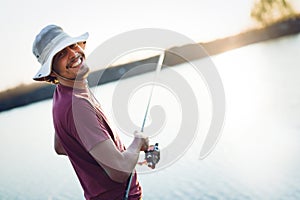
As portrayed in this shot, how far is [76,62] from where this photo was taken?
1.52m

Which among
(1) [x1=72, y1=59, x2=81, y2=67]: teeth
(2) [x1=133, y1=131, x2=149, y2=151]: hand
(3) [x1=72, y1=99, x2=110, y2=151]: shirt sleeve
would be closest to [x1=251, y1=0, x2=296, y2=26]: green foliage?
(2) [x1=133, y1=131, x2=149, y2=151]: hand

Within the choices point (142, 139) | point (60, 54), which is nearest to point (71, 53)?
point (60, 54)

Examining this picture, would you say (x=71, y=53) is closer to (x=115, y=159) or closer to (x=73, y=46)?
(x=73, y=46)

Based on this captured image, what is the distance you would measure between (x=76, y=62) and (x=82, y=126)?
0.95ft

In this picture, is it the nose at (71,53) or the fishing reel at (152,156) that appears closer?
the nose at (71,53)

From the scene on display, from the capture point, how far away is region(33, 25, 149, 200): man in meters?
1.37

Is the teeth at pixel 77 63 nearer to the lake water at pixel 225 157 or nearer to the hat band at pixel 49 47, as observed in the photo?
the hat band at pixel 49 47

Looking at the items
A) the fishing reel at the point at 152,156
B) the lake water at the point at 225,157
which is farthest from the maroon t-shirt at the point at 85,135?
the lake water at the point at 225,157

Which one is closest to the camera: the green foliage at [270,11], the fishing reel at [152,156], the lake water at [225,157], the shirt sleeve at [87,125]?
the shirt sleeve at [87,125]

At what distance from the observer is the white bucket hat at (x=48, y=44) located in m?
1.49

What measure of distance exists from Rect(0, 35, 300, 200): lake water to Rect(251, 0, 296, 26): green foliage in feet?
17.9

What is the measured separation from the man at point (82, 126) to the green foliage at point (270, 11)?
1868 cm

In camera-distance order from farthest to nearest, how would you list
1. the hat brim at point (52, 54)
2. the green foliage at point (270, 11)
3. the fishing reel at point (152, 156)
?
the green foliage at point (270, 11) < the fishing reel at point (152, 156) < the hat brim at point (52, 54)

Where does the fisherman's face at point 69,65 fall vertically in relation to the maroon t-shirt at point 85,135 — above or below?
above
